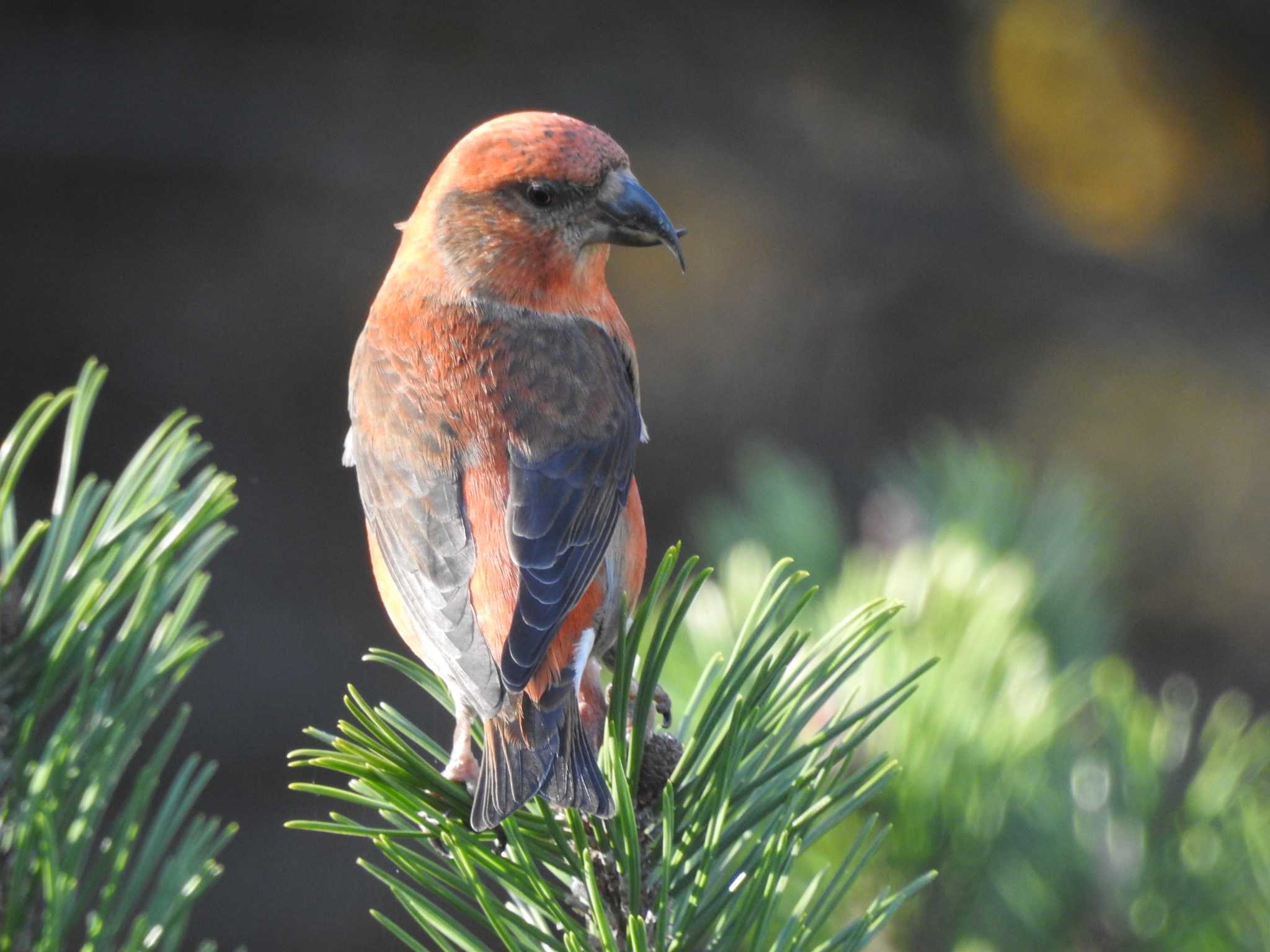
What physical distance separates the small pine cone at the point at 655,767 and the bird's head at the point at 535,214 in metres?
0.54

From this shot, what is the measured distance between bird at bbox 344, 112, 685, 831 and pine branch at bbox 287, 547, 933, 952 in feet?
0.11

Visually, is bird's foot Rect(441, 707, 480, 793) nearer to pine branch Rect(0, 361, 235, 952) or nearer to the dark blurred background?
pine branch Rect(0, 361, 235, 952)

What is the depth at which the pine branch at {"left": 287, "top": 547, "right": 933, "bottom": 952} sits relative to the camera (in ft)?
2.26

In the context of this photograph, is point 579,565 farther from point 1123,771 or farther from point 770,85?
point 770,85

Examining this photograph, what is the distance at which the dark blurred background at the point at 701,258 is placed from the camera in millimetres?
2520

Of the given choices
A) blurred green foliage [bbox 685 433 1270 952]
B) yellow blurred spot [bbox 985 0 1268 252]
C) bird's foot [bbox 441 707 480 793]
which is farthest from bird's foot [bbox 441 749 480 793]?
yellow blurred spot [bbox 985 0 1268 252]

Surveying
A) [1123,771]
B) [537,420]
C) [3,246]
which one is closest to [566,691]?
[537,420]

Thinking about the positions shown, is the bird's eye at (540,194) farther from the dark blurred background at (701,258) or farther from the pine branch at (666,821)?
the dark blurred background at (701,258)

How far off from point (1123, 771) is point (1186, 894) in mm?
98

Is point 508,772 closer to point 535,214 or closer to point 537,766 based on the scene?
point 537,766

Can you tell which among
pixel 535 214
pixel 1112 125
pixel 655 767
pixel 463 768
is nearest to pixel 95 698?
pixel 463 768

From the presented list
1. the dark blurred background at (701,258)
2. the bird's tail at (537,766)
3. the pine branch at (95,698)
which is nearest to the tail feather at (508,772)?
the bird's tail at (537,766)

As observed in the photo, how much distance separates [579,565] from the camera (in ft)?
3.24

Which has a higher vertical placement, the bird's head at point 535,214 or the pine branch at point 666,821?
the bird's head at point 535,214
